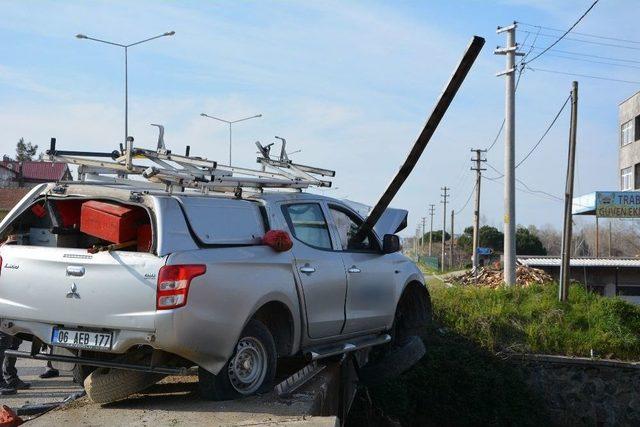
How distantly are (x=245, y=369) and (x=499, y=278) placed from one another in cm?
2231

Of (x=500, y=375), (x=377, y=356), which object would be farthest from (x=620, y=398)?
(x=377, y=356)

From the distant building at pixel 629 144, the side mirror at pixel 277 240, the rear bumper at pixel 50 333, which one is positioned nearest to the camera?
the rear bumper at pixel 50 333

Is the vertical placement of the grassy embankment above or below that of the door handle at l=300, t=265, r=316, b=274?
below

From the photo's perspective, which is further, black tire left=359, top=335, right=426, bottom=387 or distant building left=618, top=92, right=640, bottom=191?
distant building left=618, top=92, right=640, bottom=191

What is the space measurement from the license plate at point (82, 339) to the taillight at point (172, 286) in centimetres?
51

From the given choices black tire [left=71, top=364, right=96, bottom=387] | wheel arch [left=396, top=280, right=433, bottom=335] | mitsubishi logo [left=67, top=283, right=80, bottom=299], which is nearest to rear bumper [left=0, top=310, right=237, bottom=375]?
mitsubishi logo [left=67, top=283, right=80, bottom=299]

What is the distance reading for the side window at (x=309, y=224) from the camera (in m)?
7.60

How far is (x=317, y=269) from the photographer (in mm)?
7473

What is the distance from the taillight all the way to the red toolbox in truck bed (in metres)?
0.57

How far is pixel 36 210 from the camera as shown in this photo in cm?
680

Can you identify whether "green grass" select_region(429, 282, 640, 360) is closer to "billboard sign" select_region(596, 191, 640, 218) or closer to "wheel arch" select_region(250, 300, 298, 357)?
"wheel arch" select_region(250, 300, 298, 357)

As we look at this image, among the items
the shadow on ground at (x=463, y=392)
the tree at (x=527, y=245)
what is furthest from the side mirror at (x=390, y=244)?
the tree at (x=527, y=245)

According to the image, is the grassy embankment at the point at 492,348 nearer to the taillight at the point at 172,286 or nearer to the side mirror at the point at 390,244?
the side mirror at the point at 390,244

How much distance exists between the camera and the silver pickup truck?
229 inches
